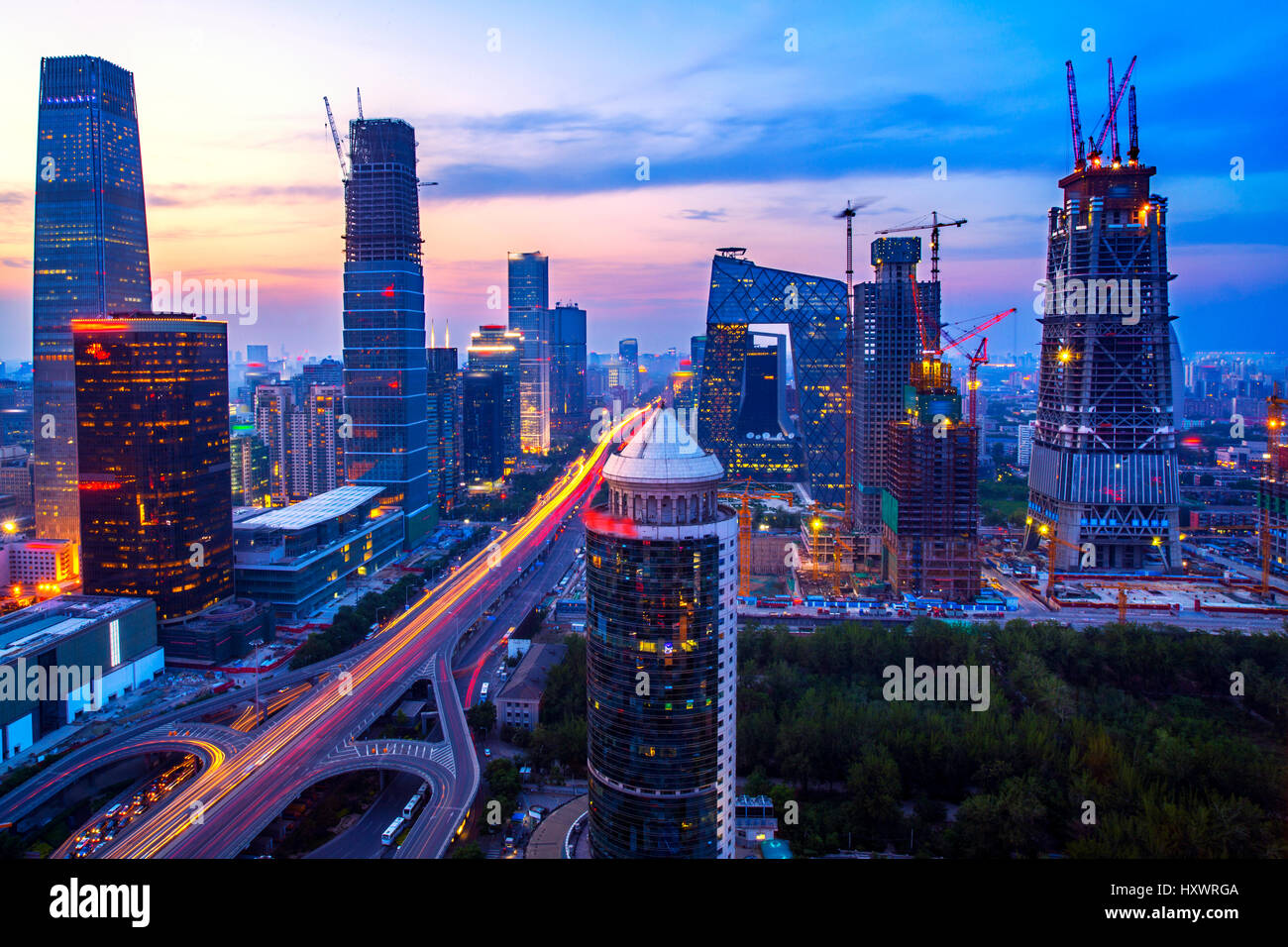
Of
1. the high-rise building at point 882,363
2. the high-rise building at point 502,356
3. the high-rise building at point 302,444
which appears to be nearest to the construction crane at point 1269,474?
the high-rise building at point 882,363

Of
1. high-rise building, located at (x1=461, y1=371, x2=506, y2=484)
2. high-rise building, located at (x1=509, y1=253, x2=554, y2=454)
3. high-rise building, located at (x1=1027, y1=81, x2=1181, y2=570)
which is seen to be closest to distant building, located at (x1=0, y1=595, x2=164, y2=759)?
high-rise building, located at (x1=461, y1=371, x2=506, y2=484)

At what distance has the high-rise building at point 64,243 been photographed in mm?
41844

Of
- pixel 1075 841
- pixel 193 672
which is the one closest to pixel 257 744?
pixel 193 672

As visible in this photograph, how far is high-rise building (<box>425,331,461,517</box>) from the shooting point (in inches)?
2062

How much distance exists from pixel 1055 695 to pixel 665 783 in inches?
554

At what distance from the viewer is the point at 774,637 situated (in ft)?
90.9

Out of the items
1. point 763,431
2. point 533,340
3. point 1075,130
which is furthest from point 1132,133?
point 533,340

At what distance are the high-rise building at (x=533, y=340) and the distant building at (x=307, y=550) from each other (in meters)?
40.2

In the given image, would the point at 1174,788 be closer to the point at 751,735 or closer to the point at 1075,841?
the point at 1075,841

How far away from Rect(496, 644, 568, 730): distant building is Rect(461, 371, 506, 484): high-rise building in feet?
125

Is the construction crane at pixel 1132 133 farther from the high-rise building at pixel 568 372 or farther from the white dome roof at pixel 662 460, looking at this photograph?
the high-rise building at pixel 568 372

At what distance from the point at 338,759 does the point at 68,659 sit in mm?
9981

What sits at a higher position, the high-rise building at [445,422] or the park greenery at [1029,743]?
the high-rise building at [445,422]

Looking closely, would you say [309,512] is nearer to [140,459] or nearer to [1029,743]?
[140,459]
